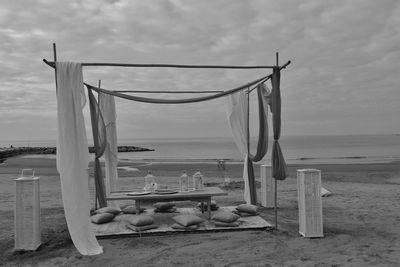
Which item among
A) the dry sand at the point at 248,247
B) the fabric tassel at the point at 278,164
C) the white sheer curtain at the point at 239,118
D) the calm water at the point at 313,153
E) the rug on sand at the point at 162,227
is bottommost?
the calm water at the point at 313,153

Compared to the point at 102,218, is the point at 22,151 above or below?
above

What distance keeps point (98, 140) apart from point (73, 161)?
1736mm

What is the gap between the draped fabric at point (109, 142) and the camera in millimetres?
6812

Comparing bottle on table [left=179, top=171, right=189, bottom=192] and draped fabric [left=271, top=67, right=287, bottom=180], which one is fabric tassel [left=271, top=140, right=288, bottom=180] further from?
bottle on table [left=179, top=171, right=189, bottom=192]

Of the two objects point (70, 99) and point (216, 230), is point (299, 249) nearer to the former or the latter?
point (216, 230)

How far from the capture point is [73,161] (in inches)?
173

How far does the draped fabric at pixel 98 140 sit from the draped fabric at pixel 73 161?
4.66 ft

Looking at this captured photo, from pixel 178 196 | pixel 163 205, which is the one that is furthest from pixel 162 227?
pixel 163 205

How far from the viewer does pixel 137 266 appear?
3.82 m

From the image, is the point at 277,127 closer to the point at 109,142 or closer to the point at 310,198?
the point at 310,198

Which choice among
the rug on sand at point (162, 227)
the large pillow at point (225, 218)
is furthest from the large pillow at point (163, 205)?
the large pillow at point (225, 218)

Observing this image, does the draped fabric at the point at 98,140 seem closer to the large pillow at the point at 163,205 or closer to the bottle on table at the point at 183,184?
the large pillow at the point at 163,205

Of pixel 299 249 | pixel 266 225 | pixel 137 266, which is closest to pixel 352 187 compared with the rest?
pixel 266 225

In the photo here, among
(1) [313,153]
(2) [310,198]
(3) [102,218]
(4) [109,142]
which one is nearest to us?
(2) [310,198]
